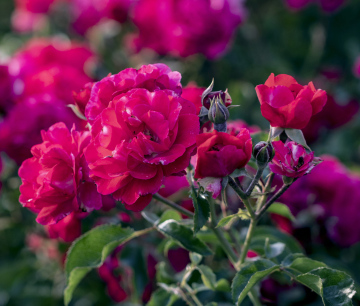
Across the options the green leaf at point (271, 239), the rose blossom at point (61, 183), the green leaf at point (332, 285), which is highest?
the rose blossom at point (61, 183)

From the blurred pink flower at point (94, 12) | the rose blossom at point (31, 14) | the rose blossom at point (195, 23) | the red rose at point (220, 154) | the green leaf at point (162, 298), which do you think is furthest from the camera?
the rose blossom at point (31, 14)

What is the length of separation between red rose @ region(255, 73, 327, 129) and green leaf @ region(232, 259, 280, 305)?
190 millimetres

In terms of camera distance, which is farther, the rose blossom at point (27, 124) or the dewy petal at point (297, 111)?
the rose blossom at point (27, 124)

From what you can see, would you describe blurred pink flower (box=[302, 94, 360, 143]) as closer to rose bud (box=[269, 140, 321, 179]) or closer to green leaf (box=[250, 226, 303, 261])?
green leaf (box=[250, 226, 303, 261])

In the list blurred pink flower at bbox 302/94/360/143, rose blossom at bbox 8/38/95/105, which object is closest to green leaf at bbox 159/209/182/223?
rose blossom at bbox 8/38/95/105

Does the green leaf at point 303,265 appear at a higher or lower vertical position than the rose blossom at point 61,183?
lower

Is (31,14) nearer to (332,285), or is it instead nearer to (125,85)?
(125,85)

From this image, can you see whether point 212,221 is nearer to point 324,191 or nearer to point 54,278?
point 324,191

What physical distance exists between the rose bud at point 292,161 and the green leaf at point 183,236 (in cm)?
18

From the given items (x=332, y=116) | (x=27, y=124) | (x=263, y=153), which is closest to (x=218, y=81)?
(x=332, y=116)

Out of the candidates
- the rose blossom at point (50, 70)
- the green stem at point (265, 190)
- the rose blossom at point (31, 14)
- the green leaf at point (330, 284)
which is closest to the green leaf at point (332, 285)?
the green leaf at point (330, 284)

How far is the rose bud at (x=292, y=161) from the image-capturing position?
1.85 feet

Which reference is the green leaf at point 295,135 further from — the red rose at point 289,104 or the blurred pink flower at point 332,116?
the blurred pink flower at point 332,116

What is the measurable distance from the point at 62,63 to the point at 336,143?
905mm
